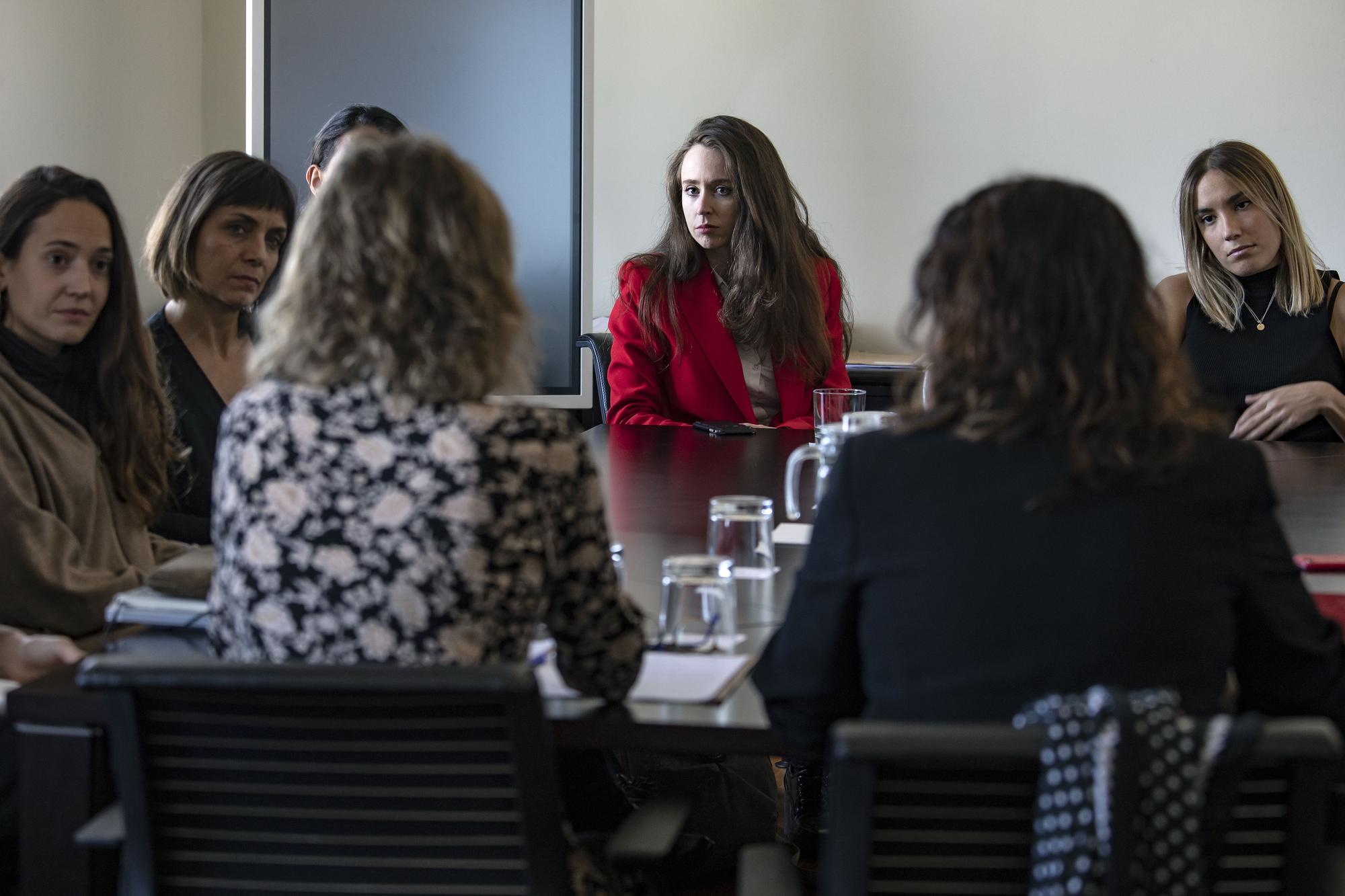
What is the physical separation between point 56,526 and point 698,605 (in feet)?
3.11

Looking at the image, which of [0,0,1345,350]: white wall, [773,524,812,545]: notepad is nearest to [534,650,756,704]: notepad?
[773,524,812,545]: notepad

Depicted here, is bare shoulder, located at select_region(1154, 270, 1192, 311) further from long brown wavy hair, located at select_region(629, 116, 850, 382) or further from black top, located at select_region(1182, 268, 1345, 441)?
long brown wavy hair, located at select_region(629, 116, 850, 382)

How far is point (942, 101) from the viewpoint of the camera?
16.2ft

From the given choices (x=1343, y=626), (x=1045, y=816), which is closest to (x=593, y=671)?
(x=1045, y=816)

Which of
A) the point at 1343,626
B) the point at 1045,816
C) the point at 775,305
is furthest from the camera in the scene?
the point at 775,305

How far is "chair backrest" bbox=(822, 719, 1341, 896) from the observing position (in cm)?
97

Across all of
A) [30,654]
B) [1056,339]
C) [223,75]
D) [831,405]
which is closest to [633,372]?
[831,405]

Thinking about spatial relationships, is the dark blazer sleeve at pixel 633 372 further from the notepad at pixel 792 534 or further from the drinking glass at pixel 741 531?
the drinking glass at pixel 741 531

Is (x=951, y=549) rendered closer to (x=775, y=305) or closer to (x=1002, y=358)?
(x=1002, y=358)

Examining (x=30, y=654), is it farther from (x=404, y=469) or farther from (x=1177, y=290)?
(x=1177, y=290)

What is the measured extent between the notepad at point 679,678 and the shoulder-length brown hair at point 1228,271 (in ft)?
7.36

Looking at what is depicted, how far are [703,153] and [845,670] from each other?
7.60 feet

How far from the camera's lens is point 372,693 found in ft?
3.34

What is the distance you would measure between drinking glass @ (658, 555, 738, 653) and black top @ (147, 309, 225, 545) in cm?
108
